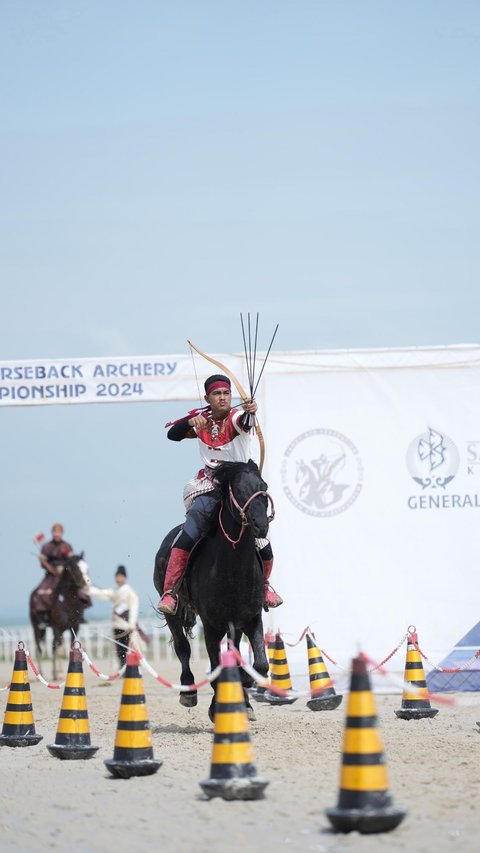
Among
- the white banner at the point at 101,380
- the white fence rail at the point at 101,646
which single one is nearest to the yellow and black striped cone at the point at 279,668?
the white banner at the point at 101,380

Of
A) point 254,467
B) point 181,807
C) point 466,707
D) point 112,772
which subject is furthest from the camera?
point 466,707

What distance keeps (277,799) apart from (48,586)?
16.7 m

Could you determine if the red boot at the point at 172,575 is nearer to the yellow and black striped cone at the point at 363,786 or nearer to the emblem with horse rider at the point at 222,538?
the emblem with horse rider at the point at 222,538

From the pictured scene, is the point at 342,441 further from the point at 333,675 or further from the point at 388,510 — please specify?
the point at 333,675

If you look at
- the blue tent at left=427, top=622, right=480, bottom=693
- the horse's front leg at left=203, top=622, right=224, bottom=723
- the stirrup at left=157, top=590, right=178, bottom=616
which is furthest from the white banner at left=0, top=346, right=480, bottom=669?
the horse's front leg at left=203, top=622, right=224, bottom=723

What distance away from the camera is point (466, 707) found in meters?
14.1

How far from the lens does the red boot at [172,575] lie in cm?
1114

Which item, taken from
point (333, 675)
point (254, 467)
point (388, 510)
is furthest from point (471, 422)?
point (254, 467)

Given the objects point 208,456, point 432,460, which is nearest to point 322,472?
point 432,460

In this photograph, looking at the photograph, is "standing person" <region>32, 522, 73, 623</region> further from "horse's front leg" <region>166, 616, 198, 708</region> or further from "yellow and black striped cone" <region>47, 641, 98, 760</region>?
"yellow and black striped cone" <region>47, 641, 98, 760</region>

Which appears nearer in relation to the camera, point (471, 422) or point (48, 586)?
point (471, 422)

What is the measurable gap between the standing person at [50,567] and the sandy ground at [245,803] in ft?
37.6

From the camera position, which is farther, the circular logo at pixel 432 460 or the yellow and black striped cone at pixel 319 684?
the circular logo at pixel 432 460

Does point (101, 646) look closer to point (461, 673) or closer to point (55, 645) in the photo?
point (55, 645)
